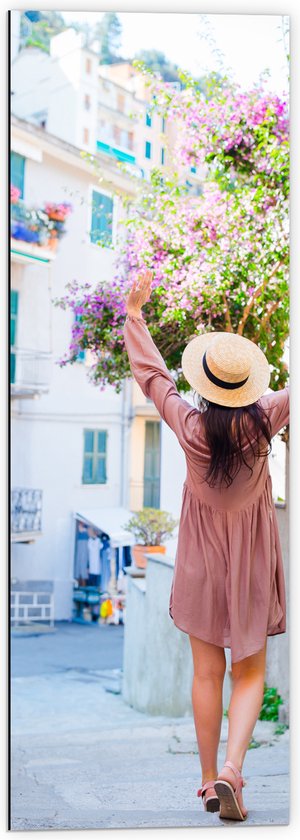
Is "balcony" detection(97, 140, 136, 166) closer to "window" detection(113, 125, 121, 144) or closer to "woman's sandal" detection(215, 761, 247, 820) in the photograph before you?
"window" detection(113, 125, 121, 144)

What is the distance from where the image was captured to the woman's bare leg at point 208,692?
96.4 inches

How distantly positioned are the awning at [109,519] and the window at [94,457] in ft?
0.40

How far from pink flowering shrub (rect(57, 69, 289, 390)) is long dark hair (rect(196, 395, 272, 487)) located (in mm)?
977

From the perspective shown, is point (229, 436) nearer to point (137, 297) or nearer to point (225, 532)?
point (225, 532)

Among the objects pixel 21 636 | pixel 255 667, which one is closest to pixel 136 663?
pixel 21 636

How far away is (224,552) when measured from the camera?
241cm

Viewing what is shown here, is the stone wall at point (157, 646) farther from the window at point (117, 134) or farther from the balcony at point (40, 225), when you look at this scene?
the window at point (117, 134)

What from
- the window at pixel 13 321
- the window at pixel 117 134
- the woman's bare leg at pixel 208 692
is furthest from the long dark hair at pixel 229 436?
the window at pixel 13 321

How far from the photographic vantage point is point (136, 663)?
5.15 m

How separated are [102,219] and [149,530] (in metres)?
1.27

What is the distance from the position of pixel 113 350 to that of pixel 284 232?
2.39ft

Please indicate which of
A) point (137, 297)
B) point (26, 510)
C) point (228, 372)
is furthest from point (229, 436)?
point (26, 510)

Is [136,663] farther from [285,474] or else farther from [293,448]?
[293,448]

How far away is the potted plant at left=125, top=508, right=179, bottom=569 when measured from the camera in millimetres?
3885
